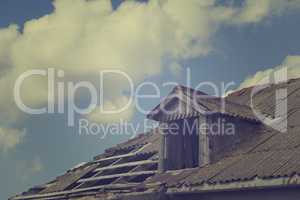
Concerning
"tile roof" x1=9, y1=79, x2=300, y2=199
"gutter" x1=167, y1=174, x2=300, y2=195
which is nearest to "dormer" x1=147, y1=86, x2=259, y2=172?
"tile roof" x1=9, y1=79, x2=300, y2=199

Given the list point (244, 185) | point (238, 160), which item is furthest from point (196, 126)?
point (244, 185)

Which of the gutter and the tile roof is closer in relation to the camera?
the gutter

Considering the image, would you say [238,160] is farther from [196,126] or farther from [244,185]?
[196,126]

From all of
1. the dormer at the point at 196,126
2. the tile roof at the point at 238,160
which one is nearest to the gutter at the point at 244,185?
the tile roof at the point at 238,160

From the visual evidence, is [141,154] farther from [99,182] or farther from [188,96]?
[188,96]

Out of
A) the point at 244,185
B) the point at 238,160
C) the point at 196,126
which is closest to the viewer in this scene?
the point at 244,185

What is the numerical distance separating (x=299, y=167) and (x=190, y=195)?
2.86 metres

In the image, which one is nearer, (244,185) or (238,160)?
(244,185)

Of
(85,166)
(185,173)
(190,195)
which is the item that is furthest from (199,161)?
(85,166)

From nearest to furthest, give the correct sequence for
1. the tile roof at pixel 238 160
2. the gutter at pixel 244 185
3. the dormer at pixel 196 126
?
the gutter at pixel 244 185
the tile roof at pixel 238 160
the dormer at pixel 196 126

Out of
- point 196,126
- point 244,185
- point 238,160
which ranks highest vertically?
point 196,126

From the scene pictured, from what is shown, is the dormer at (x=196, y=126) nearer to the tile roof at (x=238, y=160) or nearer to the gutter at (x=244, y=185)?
the tile roof at (x=238, y=160)

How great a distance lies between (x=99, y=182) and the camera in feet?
50.9

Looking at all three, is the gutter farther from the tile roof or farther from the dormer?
the dormer
